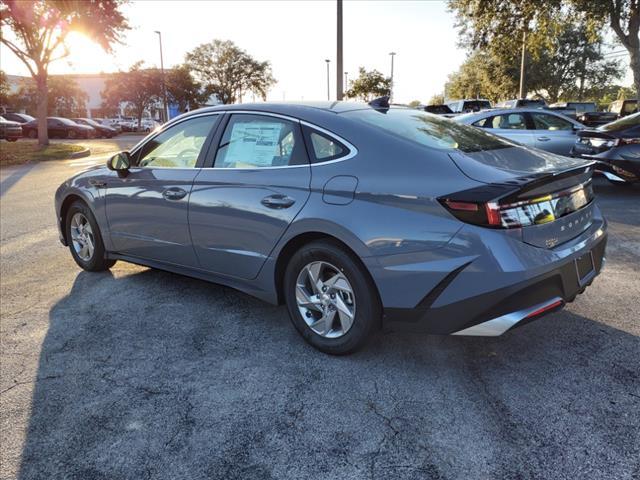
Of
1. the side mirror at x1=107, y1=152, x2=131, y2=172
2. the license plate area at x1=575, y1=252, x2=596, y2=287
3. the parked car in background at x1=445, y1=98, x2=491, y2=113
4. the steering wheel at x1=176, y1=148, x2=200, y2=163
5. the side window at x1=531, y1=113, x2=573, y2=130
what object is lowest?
the license plate area at x1=575, y1=252, x2=596, y2=287

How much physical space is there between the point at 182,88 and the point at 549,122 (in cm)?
4915

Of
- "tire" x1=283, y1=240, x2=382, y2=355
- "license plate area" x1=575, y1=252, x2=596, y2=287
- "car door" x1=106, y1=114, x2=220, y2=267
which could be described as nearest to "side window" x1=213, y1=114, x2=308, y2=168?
"car door" x1=106, y1=114, x2=220, y2=267

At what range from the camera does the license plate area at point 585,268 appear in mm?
3025

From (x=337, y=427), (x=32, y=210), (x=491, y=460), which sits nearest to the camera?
(x=491, y=460)

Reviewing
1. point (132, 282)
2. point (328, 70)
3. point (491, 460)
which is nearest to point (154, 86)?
point (328, 70)

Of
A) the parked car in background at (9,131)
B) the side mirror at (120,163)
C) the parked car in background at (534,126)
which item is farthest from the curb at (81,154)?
the side mirror at (120,163)

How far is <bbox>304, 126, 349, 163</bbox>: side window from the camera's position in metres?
3.27

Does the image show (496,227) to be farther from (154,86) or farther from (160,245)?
(154,86)

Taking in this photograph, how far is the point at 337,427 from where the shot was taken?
2.62m

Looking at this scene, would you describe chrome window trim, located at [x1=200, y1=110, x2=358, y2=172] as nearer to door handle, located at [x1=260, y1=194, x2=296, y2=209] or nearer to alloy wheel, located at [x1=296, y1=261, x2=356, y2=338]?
door handle, located at [x1=260, y1=194, x2=296, y2=209]

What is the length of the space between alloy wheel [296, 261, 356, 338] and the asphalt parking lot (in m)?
0.21

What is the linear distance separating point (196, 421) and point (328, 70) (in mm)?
70587

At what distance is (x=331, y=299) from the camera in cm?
329

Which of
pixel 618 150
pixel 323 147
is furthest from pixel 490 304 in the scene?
pixel 618 150
